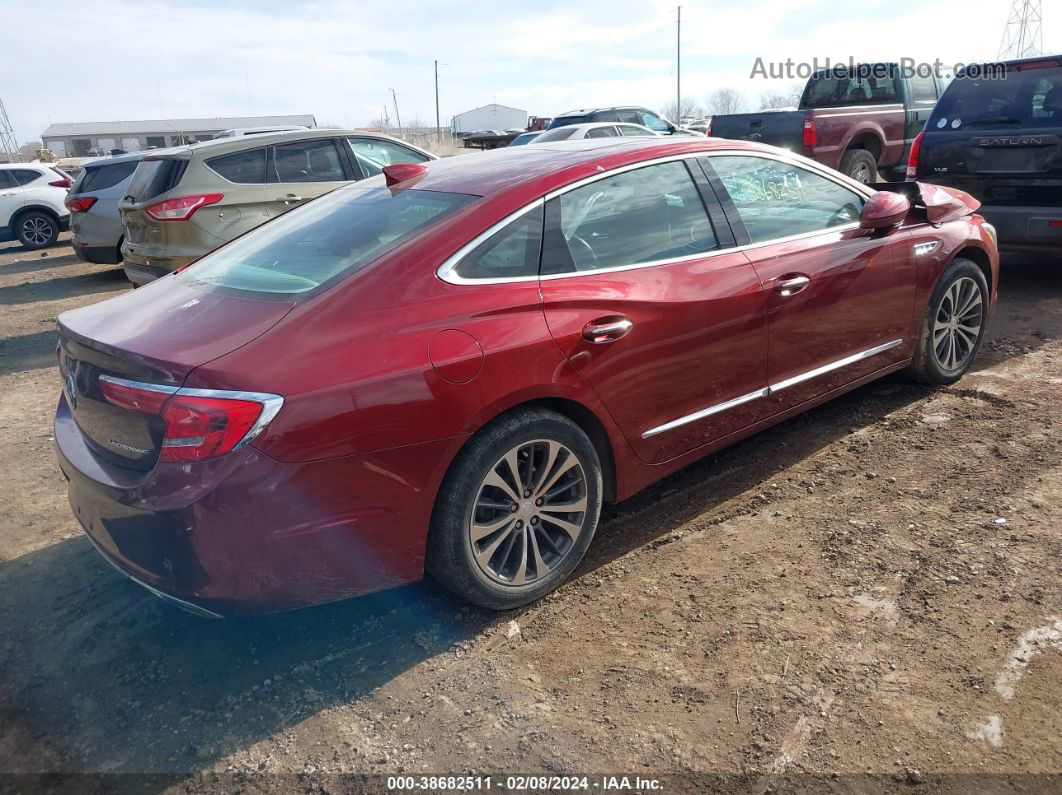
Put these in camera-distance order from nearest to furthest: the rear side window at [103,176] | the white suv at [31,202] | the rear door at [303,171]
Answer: the rear door at [303,171], the rear side window at [103,176], the white suv at [31,202]

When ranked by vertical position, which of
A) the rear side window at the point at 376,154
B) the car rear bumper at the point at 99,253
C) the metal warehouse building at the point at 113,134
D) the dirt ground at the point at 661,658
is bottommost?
the dirt ground at the point at 661,658

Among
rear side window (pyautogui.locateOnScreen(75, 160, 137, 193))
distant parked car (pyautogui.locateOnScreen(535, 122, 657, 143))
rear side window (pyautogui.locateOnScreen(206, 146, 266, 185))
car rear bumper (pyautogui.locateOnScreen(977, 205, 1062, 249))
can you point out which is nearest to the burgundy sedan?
car rear bumper (pyautogui.locateOnScreen(977, 205, 1062, 249))

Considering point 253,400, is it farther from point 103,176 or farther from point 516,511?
point 103,176

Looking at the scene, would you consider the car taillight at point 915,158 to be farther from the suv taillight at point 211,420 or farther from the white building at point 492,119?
the white building at point 492,119

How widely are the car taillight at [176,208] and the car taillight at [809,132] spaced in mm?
7321

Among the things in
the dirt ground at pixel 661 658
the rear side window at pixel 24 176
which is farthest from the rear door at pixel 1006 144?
the rear side window at pixel 24 176

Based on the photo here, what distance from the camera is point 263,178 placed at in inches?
327

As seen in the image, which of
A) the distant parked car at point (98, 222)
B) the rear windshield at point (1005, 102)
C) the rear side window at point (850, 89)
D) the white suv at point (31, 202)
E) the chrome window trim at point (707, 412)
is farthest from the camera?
the white suv at point (31, 202)

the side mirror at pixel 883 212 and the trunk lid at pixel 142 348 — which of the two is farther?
the side mirror at pixel 883 212

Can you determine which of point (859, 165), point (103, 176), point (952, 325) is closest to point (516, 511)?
point (952, 325)

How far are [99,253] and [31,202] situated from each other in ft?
17.7

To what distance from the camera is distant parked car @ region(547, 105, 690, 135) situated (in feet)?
56.6

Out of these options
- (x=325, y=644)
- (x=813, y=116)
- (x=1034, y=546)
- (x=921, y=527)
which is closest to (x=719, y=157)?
(x=921, y=527)

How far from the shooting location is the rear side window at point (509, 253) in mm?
2967
